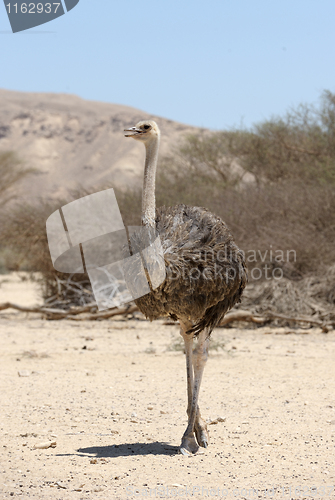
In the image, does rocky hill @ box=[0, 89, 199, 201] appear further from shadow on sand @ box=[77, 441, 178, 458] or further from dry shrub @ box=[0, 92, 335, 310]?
shadow on sand @ box=[77, 441, 178, 458]

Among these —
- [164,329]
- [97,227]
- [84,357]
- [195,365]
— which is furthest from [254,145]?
[195,365]

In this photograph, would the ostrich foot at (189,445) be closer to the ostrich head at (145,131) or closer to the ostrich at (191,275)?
the ostrich at (191,275)

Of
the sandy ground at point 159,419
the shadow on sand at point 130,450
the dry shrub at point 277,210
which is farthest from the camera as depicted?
the dry shrub at point 277,210

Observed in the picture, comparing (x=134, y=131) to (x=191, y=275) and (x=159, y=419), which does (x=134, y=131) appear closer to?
(x=191, y=275)

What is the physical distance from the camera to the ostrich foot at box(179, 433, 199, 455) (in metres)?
3.88

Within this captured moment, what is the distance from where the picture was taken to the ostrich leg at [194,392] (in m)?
3.92

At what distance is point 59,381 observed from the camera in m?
5.93

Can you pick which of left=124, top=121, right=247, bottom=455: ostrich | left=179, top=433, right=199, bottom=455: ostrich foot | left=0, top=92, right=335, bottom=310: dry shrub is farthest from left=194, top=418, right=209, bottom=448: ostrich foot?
left=0, top=92, right=335, bottom=310: dry shrub

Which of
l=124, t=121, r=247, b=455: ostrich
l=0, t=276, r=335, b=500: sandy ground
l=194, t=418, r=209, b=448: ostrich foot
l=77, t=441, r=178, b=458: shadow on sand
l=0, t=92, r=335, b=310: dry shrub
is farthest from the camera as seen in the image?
l=0, t=92, r=335, b=310: dry shrub

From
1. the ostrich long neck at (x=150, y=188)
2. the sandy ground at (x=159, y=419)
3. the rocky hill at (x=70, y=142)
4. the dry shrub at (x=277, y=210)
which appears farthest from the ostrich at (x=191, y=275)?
A: the rocky hill at (x=70, y=142)

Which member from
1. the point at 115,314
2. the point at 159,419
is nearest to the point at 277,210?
the point at 115,314

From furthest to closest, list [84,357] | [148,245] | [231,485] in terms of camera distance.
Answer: [84,357], [148,245], [231,485]

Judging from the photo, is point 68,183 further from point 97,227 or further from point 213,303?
point 213,303

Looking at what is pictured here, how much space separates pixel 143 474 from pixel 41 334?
5705 mm
